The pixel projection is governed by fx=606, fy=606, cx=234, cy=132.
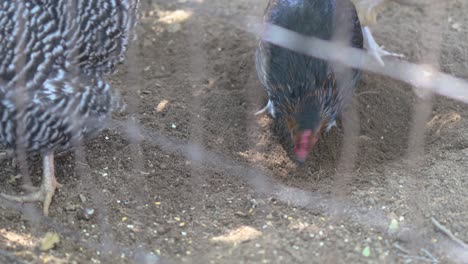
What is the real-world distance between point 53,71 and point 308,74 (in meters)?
1.13

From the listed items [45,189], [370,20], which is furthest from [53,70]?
[370,20]

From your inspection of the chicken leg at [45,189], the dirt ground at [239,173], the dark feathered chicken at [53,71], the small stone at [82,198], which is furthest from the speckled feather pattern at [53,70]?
the dirt ground at [239,173]

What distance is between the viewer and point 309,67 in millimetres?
2787

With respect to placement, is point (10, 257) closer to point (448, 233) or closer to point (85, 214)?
point (85, 214)

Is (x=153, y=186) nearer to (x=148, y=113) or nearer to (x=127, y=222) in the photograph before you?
(x=127, y=222)

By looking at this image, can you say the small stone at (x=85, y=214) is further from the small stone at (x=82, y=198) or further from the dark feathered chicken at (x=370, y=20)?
the dark feathered chicken at (x=370, y=20)

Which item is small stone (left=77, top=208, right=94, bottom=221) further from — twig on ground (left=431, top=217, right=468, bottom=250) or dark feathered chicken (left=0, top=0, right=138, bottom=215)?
twig on ground (left=431, top=217, right=468, bottom=250)

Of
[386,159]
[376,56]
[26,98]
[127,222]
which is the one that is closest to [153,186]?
[127,222]

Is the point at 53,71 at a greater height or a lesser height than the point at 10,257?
greater

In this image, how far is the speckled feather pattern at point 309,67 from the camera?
2.79m

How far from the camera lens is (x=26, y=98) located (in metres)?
2.33

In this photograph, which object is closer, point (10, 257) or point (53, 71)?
point (10, 257)

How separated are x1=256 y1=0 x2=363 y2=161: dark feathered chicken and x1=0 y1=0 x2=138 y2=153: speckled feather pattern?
0.79 m

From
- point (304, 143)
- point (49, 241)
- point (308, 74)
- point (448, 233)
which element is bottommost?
point (49, 241)
